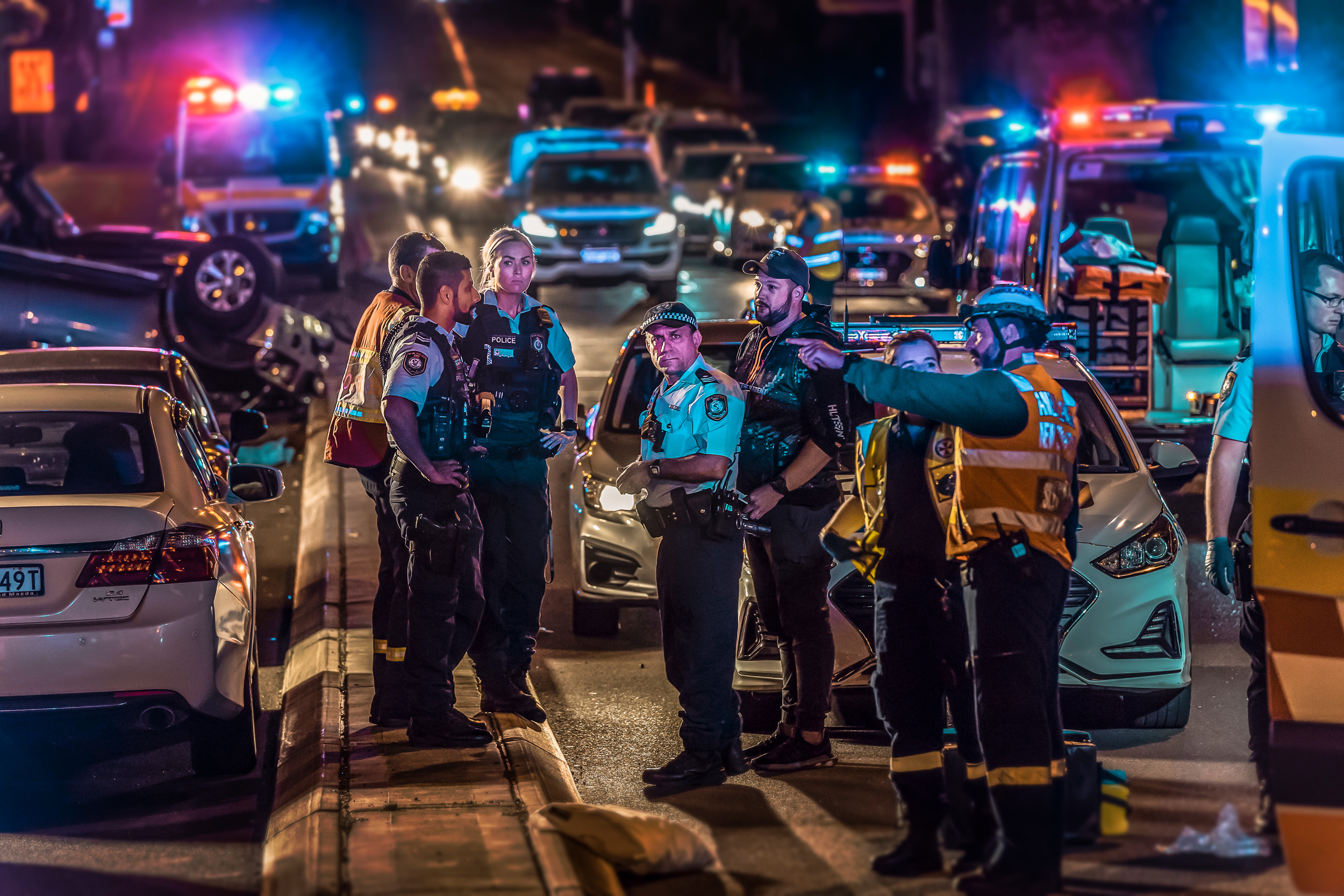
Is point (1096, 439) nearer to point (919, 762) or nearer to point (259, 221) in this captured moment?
point (919, 762)

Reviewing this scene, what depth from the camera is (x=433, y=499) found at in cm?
619

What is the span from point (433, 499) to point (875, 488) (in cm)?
177

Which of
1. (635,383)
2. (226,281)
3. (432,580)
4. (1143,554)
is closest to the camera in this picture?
(432,580)

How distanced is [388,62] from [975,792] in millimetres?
71115

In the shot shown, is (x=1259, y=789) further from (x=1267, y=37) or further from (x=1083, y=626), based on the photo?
(x=1267, y=37)

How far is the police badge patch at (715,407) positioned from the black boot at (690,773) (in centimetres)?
121

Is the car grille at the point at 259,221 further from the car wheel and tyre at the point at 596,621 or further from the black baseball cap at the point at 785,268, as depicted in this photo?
the black baseball cap at the point at 785,268

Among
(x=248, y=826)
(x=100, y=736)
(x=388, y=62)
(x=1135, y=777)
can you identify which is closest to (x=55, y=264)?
(x=100, y=736)

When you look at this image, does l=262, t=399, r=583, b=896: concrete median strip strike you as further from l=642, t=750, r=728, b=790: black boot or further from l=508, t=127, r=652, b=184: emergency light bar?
l=508, t=127, r=652, b=184: emergency light bar

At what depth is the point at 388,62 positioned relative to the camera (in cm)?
7262

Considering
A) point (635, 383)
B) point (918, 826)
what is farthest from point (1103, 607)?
point (635, 383)

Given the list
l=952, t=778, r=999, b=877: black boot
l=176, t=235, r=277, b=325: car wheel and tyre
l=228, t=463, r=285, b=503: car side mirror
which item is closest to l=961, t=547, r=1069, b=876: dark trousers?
l=952, t=778, r=999, b=877: black boot

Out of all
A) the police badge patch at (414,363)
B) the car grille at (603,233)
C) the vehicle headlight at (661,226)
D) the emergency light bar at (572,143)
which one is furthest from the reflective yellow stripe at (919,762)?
the emergency light bar at (572,143)

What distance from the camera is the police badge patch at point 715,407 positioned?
577cm
